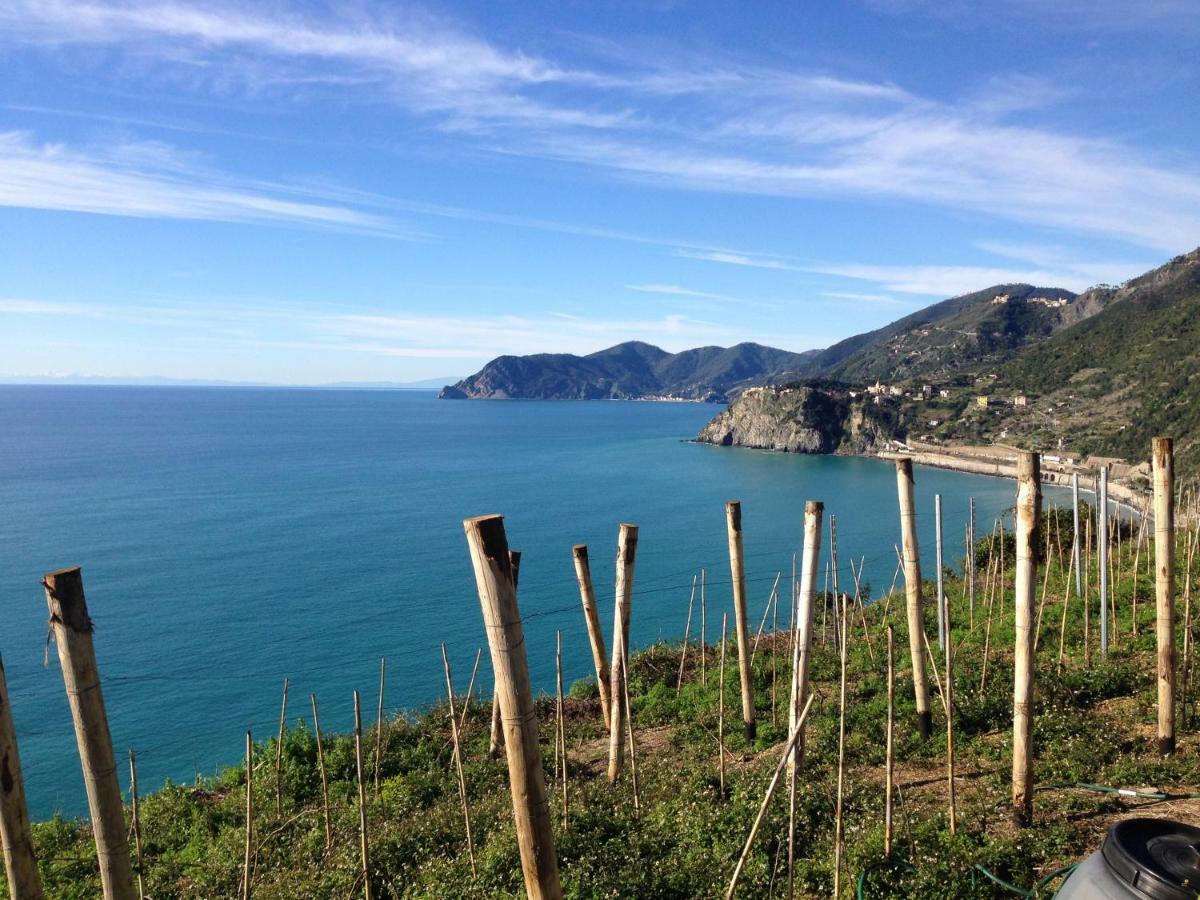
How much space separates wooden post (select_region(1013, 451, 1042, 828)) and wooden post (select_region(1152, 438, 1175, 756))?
4.88 ft

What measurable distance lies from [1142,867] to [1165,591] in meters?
4.29

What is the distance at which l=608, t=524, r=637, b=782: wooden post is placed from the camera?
845 centimetres

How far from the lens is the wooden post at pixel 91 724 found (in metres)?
3.42

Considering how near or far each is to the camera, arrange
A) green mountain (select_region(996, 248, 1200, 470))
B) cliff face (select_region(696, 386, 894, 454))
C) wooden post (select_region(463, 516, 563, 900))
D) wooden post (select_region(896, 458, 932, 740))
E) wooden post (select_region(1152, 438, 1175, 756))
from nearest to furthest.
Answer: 1. wooden post (select_region(463, 516, 563, 900))
2. wooden post (select_region(1152, 438, 1175, 756))
3. wooden post (select_region(896, 458, 932, 740))
4. green mountain (select_region(996, 248, 1200, 470))
5. cliff face (select_region(696, 386, 894, 454))

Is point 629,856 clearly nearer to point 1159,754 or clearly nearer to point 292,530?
point 1159,754

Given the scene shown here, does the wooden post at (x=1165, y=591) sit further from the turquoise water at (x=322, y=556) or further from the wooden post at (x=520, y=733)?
the turquoise water at (x=322, y=556)

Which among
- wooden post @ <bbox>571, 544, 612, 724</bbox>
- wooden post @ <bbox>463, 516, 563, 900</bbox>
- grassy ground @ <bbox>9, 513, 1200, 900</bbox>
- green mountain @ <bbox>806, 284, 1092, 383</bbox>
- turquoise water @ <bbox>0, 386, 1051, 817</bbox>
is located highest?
green mountain @ <bbox>806, 284, 1092, 383</bbox>

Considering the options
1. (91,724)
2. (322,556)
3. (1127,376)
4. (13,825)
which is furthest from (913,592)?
(1127,376)

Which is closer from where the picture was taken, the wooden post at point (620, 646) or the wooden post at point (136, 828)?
the wooden post at point (136, 828)

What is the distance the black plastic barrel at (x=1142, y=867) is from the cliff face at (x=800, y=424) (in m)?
93.4

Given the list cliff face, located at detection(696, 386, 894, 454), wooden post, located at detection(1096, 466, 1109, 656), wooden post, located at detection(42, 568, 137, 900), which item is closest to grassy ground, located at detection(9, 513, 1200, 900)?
wooden post, located at detection(1096, 466, 1109, 656)

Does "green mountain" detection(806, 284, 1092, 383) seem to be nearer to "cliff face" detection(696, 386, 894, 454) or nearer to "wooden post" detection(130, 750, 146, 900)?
"cliff face" detection(696, 386, 894, 454)

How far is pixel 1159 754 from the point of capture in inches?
263

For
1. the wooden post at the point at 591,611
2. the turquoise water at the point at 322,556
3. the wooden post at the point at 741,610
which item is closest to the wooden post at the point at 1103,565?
the wooden post at the point at 741,610
